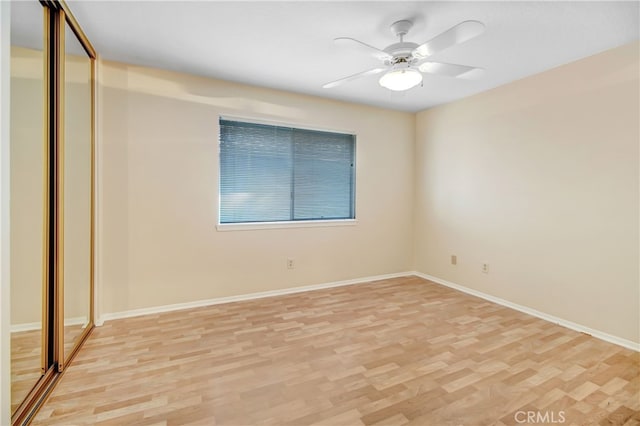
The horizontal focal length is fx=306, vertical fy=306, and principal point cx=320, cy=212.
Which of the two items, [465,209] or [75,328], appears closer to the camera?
[75,328]

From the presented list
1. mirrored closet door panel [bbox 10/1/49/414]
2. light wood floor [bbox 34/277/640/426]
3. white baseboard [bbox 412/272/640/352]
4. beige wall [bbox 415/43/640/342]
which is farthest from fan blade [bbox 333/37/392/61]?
white baseboard [bbox 412/272/640/352]

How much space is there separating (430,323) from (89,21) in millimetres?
3750

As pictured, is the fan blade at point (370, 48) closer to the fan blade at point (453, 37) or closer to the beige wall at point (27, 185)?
the fan blade at point (453, 37)

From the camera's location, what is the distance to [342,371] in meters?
2.12

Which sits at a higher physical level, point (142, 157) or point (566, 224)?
point (142, 157)

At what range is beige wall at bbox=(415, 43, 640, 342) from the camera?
8.37 ft

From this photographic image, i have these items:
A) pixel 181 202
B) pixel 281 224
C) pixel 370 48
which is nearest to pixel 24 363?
pixel 181 202

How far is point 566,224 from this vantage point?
2.92 metres

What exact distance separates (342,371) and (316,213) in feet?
7.35

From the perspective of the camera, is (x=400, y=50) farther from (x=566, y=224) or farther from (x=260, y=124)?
(x=566, y=224)

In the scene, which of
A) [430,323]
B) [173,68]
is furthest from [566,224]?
[173,68]

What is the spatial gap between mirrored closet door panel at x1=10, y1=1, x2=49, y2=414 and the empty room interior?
18 mm

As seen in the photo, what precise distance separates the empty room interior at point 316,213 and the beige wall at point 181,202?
0.02 m

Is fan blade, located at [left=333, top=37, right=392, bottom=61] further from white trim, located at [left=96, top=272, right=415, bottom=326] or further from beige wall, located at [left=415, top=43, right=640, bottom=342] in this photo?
white trim, located at [left=96, top=272, right=415, bottom=326]
